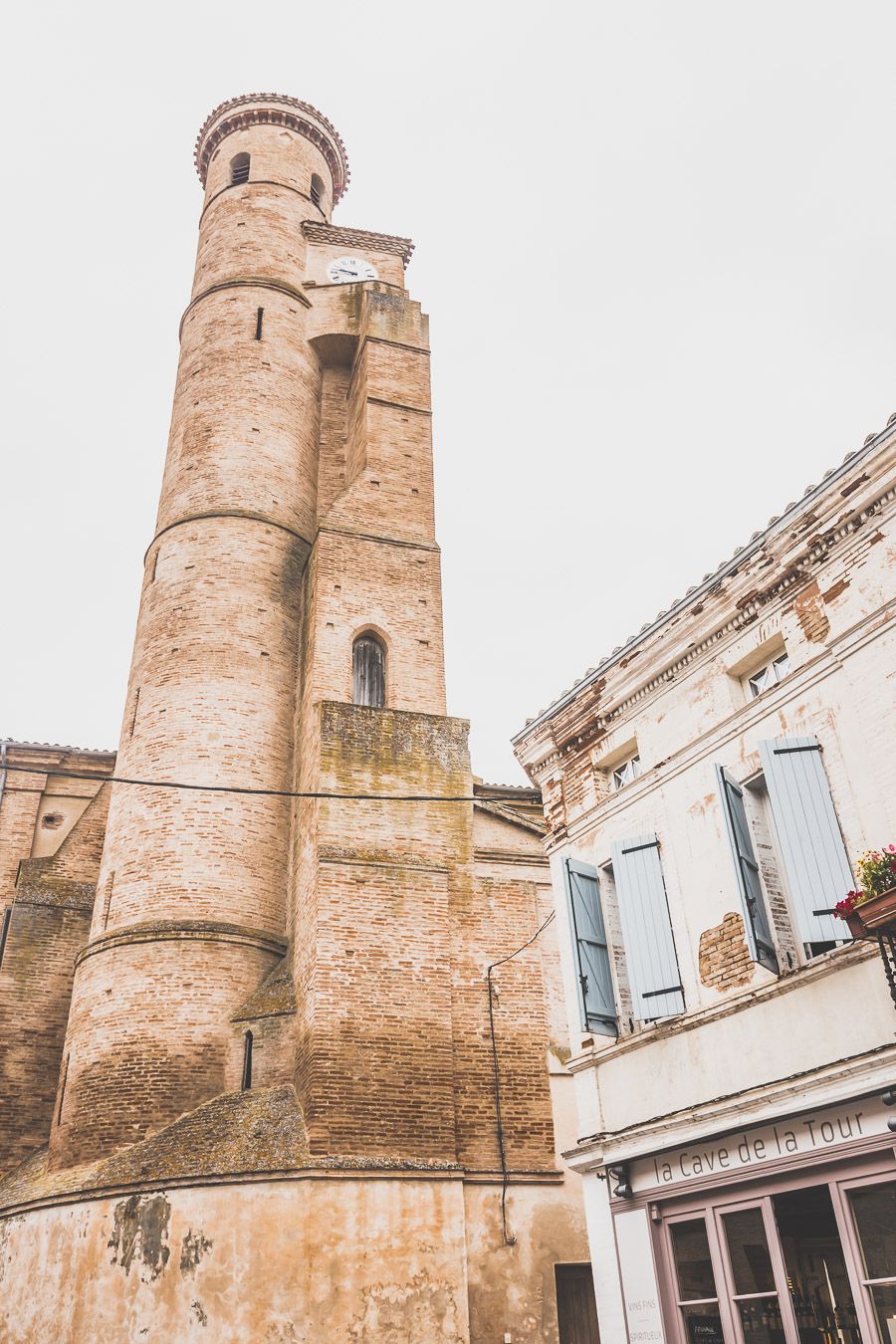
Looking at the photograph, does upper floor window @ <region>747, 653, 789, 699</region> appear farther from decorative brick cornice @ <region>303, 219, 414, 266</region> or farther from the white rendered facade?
A: decorative brick cornice @ <region>303, 219, 414, 266</region>

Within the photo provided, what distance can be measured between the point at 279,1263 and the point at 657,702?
23.1ft

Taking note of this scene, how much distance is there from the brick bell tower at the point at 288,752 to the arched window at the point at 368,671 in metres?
0.03

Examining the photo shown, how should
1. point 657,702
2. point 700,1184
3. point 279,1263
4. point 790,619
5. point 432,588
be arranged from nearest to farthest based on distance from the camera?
point 700,1184
point 790,619
point 657,702
point 279,1263
point 432,588

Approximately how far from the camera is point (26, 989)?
17.2m

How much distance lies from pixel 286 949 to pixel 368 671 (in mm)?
4419

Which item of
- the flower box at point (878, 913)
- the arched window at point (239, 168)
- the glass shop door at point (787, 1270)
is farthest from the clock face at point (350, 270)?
the glass shop door at point (787, 1270)

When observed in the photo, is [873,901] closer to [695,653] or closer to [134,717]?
[695,653]

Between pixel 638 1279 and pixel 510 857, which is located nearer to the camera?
pixel 638 1279

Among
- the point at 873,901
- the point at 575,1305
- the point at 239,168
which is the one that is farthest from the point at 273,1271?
the point at 239,168

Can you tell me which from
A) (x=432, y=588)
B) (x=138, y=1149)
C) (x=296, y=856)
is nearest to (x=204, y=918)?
(x=296, y=856)

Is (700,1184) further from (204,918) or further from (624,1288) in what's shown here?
(204,918)

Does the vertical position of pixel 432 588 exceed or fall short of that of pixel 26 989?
it exceeds it

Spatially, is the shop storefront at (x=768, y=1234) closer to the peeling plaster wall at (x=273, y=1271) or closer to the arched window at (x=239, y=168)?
the peeling plaster wall at (x=273, y=1271)

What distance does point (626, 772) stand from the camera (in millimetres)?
11484
